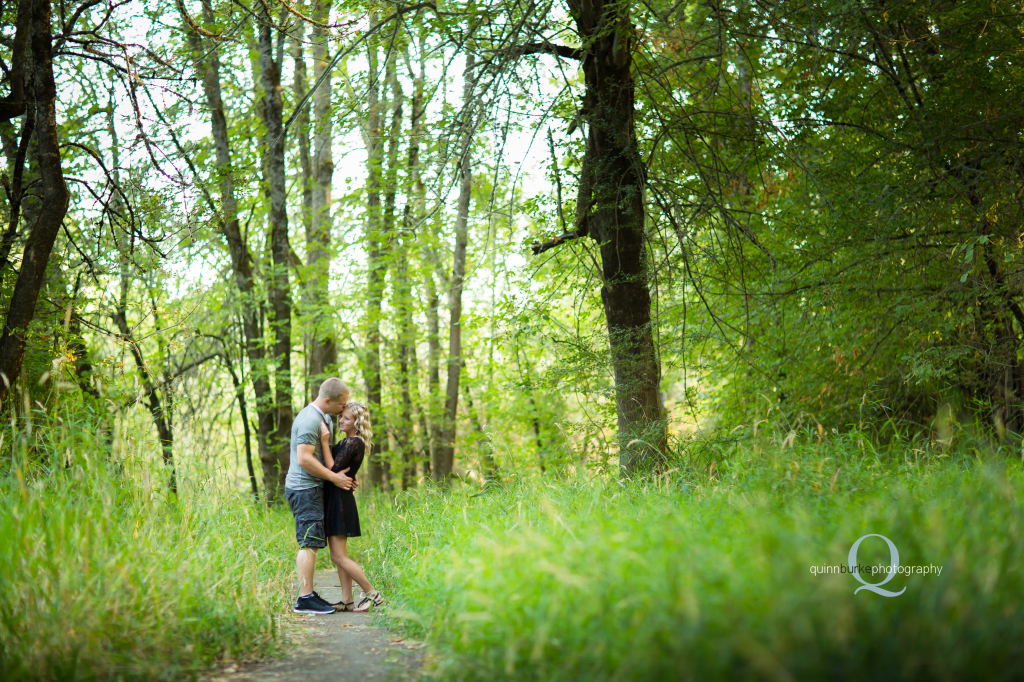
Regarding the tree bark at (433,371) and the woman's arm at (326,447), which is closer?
the woman's arm at (326,447)

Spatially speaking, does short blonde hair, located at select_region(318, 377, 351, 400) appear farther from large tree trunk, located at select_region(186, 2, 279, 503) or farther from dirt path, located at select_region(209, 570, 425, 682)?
large tree trunk, located at select_region(186, 2, 279, 503)

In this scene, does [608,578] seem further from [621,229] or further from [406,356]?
[406,356]

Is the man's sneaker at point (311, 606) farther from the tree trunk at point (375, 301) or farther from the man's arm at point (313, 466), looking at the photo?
the tree trunk at point (375, 301)

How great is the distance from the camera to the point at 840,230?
6.91 m

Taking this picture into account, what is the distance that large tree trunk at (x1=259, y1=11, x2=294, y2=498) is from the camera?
10.7 m

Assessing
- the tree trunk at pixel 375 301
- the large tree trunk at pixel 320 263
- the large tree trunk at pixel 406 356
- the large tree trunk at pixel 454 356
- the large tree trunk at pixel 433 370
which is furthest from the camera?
the large tree trunk at pixel 433 370

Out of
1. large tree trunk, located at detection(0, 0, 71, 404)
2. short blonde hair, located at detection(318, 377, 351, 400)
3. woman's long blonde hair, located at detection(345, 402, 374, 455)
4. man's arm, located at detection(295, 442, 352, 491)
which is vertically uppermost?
large tree trunk, located at detection(0, 0, 71, 404)

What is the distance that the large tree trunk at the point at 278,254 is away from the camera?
1067 centimetres

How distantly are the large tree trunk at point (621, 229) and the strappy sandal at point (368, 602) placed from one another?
98.3 inches

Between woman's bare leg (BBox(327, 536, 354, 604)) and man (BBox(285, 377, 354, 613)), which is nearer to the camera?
man (BBox(285, 377, 354, 613))

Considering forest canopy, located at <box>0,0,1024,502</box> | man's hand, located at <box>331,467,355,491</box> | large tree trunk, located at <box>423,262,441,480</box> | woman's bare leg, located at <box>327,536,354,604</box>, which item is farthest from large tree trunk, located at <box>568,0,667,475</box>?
large tree trunk, located at <box>423,262,441,480</box>

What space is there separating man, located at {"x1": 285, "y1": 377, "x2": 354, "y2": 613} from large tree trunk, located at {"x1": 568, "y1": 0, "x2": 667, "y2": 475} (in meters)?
2.77

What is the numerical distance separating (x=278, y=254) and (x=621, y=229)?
23.7 feet

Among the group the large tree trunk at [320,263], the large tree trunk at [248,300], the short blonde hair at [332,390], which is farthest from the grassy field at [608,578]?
the large tree trunk at [320,263]
